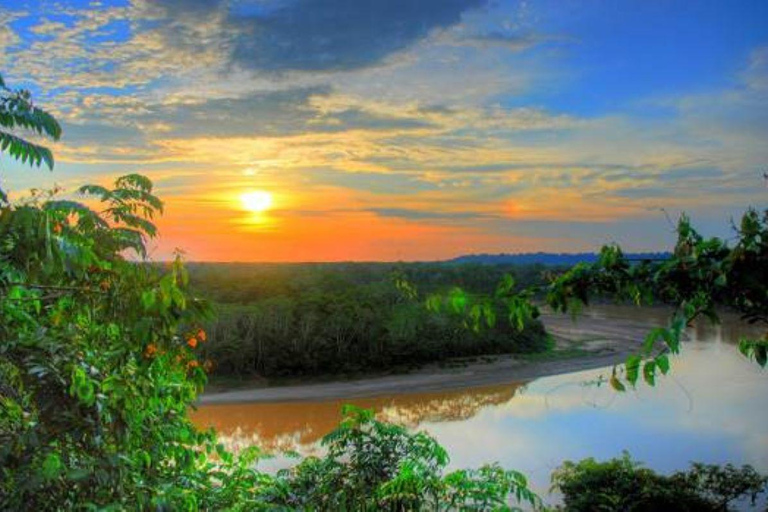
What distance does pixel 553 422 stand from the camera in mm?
24609

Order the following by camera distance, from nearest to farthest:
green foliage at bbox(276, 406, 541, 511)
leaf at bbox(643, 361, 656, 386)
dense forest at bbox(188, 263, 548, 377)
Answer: leaf at bbox(643, 361, 656, 386) → green foliage at bbox(276, 406, 541, 511) → dense forest at bbox(188, 263, 548, 377)

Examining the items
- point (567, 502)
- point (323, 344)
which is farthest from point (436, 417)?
point (567, 502)

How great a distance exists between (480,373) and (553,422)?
11.7m

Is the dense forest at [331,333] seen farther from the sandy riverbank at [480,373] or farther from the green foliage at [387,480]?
the green foliage at [387,480]

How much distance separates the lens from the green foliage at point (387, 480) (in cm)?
592

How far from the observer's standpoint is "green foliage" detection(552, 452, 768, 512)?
464 inches

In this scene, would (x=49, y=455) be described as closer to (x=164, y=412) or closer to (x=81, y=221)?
(x=164, y=412)

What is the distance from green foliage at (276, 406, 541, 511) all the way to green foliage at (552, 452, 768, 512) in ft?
19.1

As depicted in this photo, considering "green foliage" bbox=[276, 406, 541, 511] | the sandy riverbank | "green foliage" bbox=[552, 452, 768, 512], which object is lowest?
the sandy riverbank

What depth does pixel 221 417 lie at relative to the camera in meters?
26.8

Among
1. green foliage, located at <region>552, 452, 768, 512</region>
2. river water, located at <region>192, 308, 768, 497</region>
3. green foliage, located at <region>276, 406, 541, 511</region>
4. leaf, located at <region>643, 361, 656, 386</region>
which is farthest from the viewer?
river water, located at <region>192, 308, 768, 497</region>

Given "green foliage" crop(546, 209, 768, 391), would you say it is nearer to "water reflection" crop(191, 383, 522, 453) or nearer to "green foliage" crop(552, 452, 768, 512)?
→ "green foliage" crop(552, 452, 768, 512)

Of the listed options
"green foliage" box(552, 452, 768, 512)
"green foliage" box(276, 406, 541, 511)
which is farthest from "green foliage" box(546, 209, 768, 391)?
"green foliage" box(552, 452, 768, 512)

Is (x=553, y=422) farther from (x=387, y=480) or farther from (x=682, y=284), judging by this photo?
(x=682, y=284)
